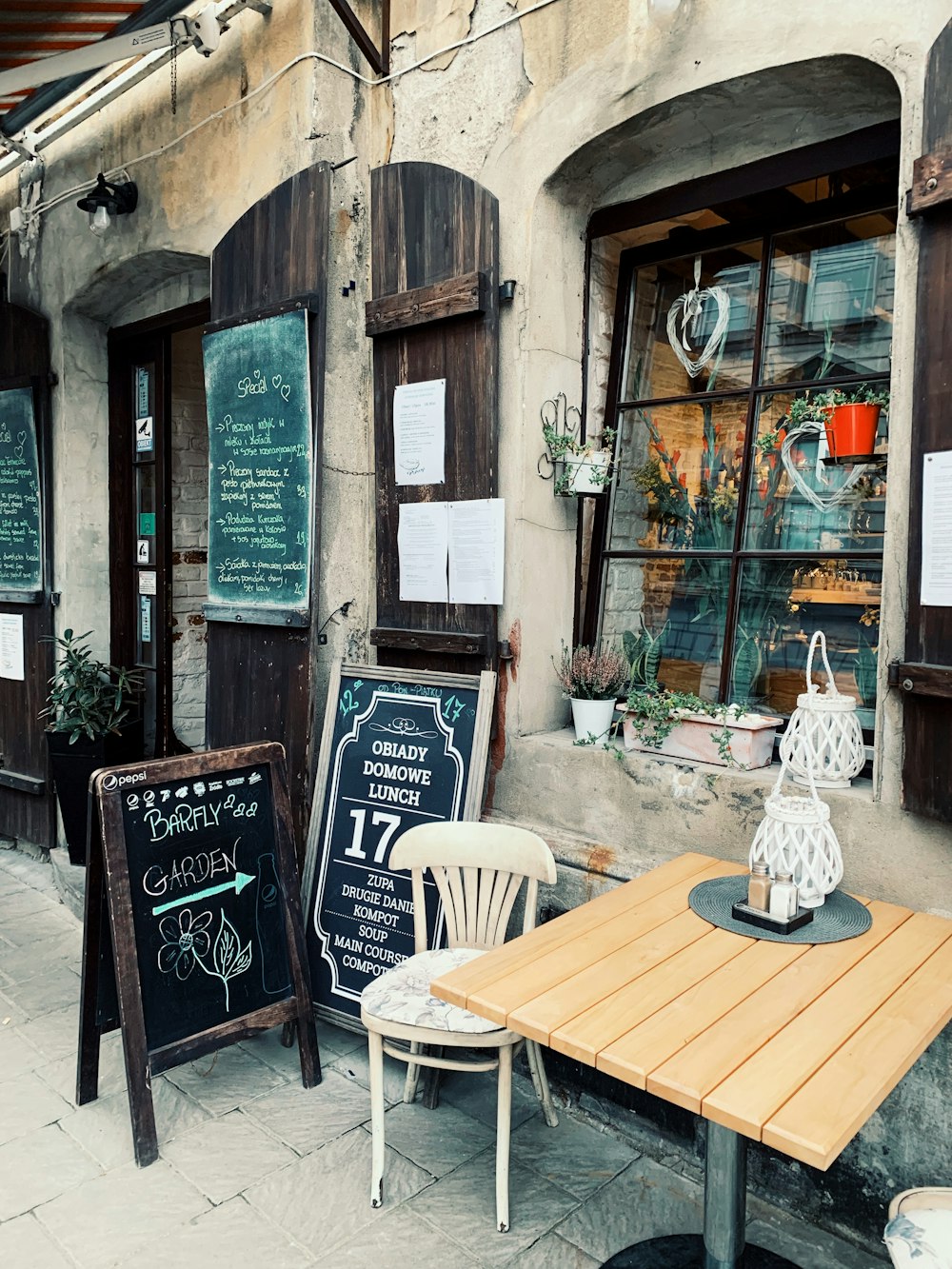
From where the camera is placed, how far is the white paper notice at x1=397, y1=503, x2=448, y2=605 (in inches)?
118

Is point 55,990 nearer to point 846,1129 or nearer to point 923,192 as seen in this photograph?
point 846,1129

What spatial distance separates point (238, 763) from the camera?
2.78m

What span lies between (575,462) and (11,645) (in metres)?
A: 3.34

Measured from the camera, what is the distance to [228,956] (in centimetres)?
270

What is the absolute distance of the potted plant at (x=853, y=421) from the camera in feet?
7.77

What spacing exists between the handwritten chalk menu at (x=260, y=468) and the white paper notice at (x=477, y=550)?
563 millimetres

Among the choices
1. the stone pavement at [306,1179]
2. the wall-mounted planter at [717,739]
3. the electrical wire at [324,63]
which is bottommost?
the stone pavement at [306,1179]

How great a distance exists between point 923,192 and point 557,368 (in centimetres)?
118

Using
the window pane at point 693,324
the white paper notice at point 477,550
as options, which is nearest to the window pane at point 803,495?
the window pane at point 693,324

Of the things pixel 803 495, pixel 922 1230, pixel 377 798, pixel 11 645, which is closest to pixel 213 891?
pixel 377 798

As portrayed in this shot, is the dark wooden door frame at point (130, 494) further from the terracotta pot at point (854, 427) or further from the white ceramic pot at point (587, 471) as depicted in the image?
the terracotta pot at point (854, 427)

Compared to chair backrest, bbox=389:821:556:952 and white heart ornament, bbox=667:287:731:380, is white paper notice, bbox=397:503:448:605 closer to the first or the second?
chair backrest, bbox=389:821:556:952

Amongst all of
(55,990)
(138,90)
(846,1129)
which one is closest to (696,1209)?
(846,1129)

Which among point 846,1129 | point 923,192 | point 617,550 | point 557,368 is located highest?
point 923,192
